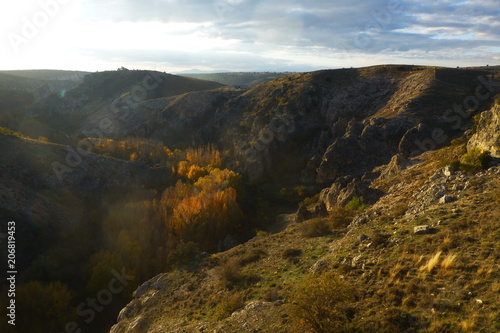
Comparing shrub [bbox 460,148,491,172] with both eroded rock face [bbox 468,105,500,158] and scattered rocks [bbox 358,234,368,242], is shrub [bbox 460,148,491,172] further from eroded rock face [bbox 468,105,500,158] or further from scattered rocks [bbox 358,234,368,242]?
scattered rocks [bbox 358,234,368,242]

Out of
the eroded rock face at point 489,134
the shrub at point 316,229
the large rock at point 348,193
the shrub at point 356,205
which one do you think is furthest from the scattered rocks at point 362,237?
the eroded rock face at point 489,134

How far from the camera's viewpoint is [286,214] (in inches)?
1732

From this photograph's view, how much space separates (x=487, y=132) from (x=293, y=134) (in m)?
47.8

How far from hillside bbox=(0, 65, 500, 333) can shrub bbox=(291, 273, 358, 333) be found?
0.07 meters

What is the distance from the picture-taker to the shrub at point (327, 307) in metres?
10.8

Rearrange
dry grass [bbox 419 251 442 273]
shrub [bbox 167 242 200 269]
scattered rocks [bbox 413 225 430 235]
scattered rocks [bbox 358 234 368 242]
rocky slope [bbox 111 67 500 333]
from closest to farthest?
rocky slope [bbox 111 67 500 333]
dry grass [bbox 419 251 442 273]
scattered rocks [bbox 413 225 430 235]
scattered rocks [bbox 358 234 368 242]
shrub [bbox 167 242 200 269]

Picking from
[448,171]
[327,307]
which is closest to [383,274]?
[327,307]

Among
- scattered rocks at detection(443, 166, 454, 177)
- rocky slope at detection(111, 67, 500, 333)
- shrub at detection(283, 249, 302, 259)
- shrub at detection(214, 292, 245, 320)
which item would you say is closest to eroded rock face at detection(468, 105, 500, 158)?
rocky slope at detection(111, 67, 500, 333)

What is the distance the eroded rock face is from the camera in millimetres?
19766

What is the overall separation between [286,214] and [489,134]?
91.7ft

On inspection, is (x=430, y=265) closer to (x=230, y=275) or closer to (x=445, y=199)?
(x=445, y=199)

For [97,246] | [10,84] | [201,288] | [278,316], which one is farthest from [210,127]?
[10,84]

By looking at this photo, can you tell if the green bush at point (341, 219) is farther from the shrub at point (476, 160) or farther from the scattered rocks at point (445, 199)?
the shrub at point (476, 160)

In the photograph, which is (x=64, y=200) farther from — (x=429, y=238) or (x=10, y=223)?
(x=429, y=238)
